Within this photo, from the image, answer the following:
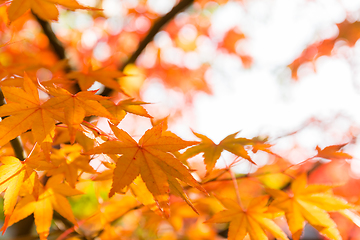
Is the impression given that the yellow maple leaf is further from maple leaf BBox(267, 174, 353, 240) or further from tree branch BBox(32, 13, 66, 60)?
tree branch BBox(32, 13, 66, 60)

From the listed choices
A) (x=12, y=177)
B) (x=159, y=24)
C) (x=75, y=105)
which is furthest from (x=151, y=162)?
Answer: (x=159, y=24)

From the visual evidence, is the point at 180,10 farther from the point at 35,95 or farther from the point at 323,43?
the point at 323,43

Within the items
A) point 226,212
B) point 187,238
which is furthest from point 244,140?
point 187,238

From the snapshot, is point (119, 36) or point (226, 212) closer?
point (226, 212)

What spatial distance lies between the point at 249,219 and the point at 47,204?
575 millimetres

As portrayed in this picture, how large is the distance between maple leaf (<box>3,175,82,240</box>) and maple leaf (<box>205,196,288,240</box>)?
0.41 meters

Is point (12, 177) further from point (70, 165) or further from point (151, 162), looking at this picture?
point (151, 162)

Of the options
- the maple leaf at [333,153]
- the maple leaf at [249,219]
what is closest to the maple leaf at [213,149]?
the maple leaf at [249,219]

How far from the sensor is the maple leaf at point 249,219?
658mm

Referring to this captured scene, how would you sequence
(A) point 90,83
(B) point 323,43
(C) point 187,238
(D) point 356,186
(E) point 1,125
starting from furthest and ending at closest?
(B) point 323,43 → (D) point 356,186 → (C) point 187,238 → (A) point 90,83 → (E) point 1,125

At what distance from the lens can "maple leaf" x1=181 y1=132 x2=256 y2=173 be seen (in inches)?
26.1

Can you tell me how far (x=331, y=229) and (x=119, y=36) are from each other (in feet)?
8.81

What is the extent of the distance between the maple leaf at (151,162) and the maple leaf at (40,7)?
14.2 inches

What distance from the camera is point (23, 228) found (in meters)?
1.67
